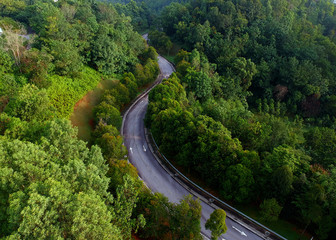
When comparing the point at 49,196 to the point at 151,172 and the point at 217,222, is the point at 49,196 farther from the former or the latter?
the point at 151,172

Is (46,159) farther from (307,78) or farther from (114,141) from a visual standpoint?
(307,78)

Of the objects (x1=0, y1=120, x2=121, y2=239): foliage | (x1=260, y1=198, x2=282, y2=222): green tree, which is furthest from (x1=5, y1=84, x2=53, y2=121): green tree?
(x1=260, y1=198, x2=282, y2=222): green tree

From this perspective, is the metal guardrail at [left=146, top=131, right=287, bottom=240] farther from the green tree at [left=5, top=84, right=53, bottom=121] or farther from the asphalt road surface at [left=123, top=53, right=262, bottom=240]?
the green tree at [left=5, top=84, right=53, bottom=121]

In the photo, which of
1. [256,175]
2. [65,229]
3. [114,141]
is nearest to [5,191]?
[65,229]

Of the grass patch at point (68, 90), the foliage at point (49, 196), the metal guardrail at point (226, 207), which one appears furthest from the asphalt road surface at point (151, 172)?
the foliage at point (49, 196)

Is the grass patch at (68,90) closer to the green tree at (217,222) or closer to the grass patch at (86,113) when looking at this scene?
the grass patch at (86,113)

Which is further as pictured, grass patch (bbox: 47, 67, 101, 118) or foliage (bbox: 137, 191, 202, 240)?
grass patch (bbox: 47, 67, 101, 118)
